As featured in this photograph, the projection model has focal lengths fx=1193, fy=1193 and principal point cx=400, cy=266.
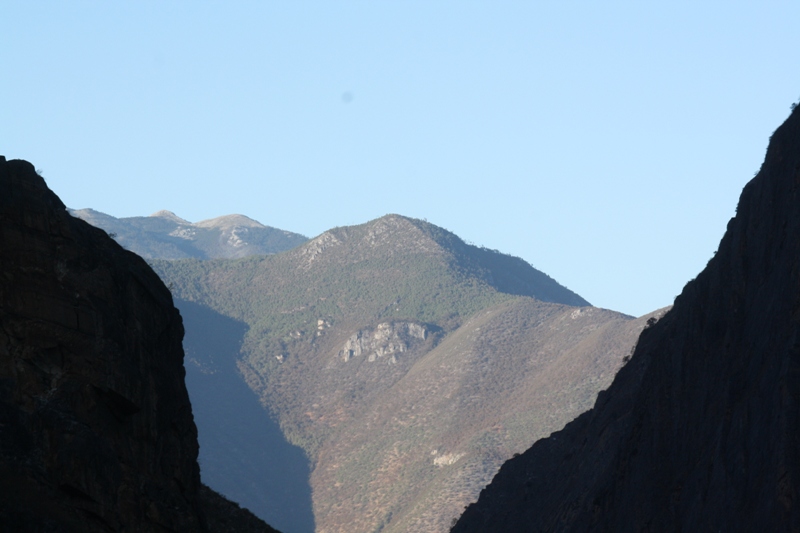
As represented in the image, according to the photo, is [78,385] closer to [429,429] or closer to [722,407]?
[722,407]

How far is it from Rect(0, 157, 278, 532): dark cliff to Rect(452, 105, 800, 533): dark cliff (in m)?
16.7

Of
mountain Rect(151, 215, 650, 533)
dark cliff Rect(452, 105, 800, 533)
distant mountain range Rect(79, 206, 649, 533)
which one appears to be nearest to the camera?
dark cliff Rect(452, 105, 800, 533)

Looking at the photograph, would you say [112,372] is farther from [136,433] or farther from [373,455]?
[373,455]

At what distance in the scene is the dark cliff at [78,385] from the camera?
21875 mm

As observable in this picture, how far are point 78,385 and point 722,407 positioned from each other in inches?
961

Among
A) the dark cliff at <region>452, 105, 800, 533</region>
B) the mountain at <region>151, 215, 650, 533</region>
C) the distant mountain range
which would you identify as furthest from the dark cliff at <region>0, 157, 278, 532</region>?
the mountain at <region>151, 215, 650, 533</region>

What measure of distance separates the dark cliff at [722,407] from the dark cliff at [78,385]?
54.8ft

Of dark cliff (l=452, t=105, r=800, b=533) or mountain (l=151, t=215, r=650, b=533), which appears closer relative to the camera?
dark cliff (l=452, t=105, r=800, b=533)

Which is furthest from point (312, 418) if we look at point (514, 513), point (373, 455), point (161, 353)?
point (161, 353)

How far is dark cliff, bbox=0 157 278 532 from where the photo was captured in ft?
71.8

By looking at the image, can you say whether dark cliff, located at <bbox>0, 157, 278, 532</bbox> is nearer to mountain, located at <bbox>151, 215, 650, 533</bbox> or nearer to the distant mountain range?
the distant mountain range

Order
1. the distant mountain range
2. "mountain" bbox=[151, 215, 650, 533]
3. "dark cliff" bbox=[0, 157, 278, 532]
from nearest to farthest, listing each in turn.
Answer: "dark cliff" bbox=[0, 157, 278, 532] → "mountain" bbox=[151, 215, 650, 533] → the distant mountain range

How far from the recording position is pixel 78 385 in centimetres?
2391

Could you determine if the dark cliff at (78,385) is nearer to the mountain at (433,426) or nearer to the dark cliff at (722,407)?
the dark cliff at (722,407)
